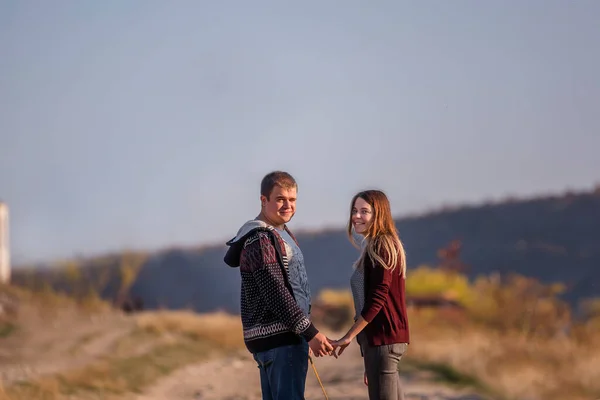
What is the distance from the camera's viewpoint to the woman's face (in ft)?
15.1

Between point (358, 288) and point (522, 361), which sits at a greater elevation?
point (358, 288)

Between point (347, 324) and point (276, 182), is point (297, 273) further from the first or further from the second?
point (347, 324)

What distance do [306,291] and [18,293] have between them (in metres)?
14.0

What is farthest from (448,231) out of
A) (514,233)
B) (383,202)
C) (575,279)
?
(383,202)

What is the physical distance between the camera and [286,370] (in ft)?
14.3

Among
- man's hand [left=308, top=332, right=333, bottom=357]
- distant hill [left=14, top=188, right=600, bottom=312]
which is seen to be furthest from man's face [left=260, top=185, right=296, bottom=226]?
distant hill [left=14, top=188, right=600, bottom=312]

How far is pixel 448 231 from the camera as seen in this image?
1195 inches

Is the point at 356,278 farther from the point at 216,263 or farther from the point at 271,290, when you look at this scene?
the point at 216,263

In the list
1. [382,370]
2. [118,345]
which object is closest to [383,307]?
[382,370]

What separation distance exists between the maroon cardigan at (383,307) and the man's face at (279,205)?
44 centimetres

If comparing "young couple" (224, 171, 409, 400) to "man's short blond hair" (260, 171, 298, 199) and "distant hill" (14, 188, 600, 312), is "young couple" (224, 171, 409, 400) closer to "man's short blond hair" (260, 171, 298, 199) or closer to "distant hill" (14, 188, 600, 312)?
"man's short blond hair" (260, 171, 298, 199)

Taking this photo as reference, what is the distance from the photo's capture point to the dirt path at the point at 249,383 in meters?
8.34

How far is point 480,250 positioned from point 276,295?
24527mm

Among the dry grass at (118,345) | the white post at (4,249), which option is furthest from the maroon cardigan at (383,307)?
the white post at (4,249)
